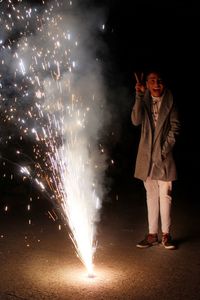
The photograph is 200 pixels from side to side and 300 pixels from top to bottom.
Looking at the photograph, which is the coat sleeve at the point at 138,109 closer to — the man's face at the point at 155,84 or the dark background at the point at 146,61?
the man's face at the point at 155,84

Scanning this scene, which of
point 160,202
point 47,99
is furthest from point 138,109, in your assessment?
point 47,99

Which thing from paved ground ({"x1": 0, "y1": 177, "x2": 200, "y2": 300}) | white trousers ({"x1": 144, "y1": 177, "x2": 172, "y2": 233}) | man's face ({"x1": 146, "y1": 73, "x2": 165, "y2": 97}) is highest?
man's face ({"x1": 146, "y1": 73, "x2": 165, "y2": 97})

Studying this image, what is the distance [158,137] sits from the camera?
6426mm

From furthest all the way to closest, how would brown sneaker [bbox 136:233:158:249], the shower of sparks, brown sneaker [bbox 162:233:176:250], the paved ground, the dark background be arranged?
the dark background, the shower of sparks, brown sneaker [bbox 136:233:158:249], brown sneaker [bbox 162:233:176:250], the paved ground

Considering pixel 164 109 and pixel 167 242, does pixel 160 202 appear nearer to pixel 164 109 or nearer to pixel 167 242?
pixel 167 242

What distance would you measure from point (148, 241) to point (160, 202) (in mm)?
519

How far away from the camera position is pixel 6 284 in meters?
5.02

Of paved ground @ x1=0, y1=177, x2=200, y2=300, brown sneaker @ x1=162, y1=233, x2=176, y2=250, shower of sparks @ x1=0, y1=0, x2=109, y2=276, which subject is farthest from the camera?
shower of sparks @ x1=0, y1=0, x2=109, y2=276

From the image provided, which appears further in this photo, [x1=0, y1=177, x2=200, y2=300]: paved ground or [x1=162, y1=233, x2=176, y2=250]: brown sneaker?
[x1=162, y1=233, x2=176, y2=250]: brown sneaker

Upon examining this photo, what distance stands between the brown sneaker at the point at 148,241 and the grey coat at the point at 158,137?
0.77 m

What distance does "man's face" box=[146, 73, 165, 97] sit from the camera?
636 cm

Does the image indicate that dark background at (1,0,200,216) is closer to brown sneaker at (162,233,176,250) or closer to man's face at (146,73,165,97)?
brown sneaker at (162,233,176,250)

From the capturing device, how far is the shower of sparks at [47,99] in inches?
383

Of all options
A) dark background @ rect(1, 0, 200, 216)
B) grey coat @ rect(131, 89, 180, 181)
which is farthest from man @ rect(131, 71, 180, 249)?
dark background @ rect(1, 0, 200, 216)
